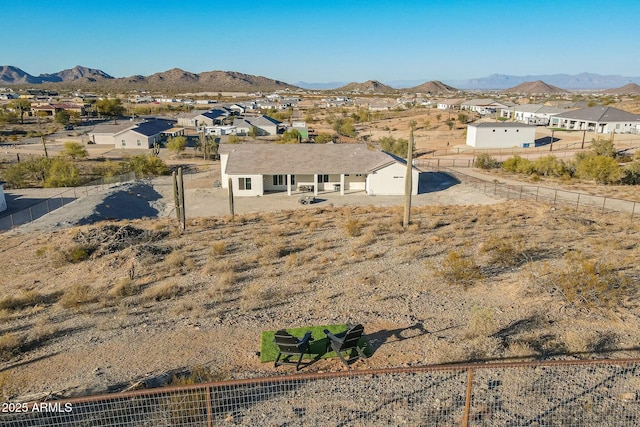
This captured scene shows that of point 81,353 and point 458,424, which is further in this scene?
point 81,353

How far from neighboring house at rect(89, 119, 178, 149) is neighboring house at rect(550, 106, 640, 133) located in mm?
66410

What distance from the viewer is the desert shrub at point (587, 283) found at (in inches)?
543

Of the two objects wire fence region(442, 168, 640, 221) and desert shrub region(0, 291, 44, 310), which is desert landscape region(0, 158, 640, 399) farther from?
wire fence region(442, 168, 640, 221)

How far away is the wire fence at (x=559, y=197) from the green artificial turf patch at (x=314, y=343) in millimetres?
22448

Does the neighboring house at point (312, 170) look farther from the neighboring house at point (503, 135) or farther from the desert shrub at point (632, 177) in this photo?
the neighboring house at point (503, 135)

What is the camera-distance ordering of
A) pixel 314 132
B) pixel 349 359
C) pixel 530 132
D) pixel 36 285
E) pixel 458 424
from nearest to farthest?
pixel 458 424 < pixel 349 359 < pixel 36 285 < pixel 530 132 < pixel 314 132

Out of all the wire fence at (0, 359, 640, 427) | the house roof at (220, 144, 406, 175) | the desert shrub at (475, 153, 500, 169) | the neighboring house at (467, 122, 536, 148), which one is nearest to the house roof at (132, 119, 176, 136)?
the house roof at (220, 144, 406, 175)

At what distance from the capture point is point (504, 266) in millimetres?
17250

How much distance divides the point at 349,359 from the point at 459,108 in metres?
124

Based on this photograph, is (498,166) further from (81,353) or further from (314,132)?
(81,353)

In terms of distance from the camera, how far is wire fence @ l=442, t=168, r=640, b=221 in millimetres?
30484

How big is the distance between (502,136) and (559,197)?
32228mm

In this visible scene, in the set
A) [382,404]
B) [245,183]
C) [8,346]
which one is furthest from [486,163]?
[8,346]

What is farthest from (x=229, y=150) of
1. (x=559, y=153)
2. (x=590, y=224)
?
(x=559, y=153)
